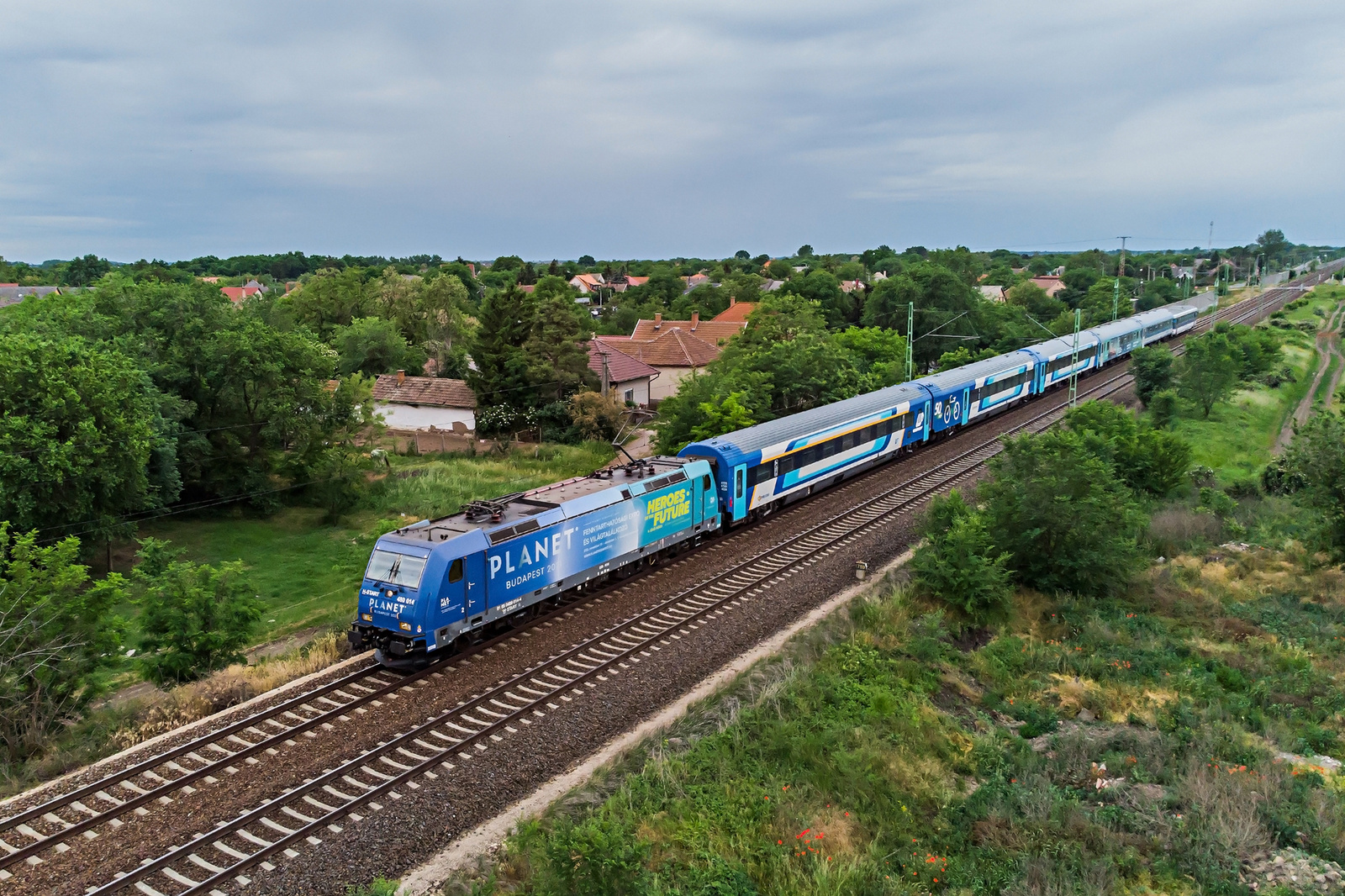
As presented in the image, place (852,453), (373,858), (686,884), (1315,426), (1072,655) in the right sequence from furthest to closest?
(852,453) < (1315,426) < (1072,655) < (373,858) < (686,884)

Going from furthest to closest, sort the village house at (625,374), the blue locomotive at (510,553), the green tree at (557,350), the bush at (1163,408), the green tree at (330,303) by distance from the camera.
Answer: the green tree at (330,303) < the village house at (625,374) < the green tree at (557,350) < the bush at (1163,408) < the blue locomotive at (510,553)

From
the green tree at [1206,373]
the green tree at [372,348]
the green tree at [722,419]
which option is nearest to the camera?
the green tree at [722,419]

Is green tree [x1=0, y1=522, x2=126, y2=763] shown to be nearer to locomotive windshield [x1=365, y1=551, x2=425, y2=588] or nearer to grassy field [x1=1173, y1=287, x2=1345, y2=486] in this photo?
locomotive windshield [x1=365, y1=551, x2=425, y2=588]

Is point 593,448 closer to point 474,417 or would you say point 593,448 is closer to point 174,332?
point 474,417

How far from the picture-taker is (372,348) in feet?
216

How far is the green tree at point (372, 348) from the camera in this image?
213 feet

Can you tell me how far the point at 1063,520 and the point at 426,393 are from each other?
39020mm

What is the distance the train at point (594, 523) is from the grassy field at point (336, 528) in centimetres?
450

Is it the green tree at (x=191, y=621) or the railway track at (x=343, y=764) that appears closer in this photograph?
the railway track at (x=343, y=764)

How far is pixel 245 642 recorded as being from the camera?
Answer: 18078mm

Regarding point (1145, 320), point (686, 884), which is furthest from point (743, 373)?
point (1145, 320)

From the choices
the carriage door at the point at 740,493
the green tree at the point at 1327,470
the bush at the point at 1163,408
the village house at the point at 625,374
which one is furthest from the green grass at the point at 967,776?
the village house at the point at 625,374

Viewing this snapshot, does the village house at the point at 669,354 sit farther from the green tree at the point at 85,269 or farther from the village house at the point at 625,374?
the green tree at the point at 85,269

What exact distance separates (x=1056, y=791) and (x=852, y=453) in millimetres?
19731
